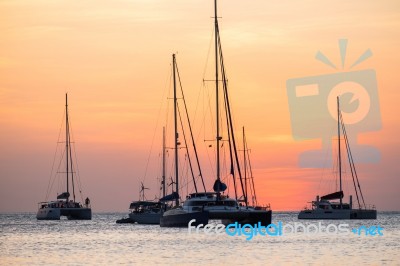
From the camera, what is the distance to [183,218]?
84938mm

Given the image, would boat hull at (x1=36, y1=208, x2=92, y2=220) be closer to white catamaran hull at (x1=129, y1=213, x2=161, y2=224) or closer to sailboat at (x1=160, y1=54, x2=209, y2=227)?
white catamaran hull at (x1=129, y1=213, x2=161, y2=224)

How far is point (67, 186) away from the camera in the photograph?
13612 cm

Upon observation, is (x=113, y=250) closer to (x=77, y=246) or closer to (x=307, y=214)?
(x=77, y=246)

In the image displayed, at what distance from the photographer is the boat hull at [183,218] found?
271ft

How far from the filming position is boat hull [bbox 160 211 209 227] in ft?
271

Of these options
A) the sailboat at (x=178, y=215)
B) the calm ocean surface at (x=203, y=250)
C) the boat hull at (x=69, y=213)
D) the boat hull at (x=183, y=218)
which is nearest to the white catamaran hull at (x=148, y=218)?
the sailboat at (x=178, y=215)

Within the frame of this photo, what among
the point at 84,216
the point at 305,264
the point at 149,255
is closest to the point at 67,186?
the point at 84,216

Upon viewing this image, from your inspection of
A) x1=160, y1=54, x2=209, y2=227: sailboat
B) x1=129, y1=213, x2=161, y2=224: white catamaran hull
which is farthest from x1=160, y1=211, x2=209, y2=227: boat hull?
x1=129, y1=213, x2=161, y2=224: white catamaran hull

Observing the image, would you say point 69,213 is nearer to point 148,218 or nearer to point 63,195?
point 63,195

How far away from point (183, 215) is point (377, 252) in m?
23.7

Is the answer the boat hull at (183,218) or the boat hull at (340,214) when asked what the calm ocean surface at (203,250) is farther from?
the boat hull at (340,214)

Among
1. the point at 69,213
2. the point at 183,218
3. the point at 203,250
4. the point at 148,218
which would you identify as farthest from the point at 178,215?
the point at 69,213

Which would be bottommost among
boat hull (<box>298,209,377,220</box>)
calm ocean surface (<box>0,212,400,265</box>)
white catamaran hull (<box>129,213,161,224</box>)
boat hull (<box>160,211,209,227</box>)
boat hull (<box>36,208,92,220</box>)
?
calm ocean surface (<box>0,212,400,265</box>)

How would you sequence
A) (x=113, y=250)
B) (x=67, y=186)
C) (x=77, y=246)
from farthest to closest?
1. (x=67, y=186)
2. (x=77, y=246)
3. (x=113, y=250)
